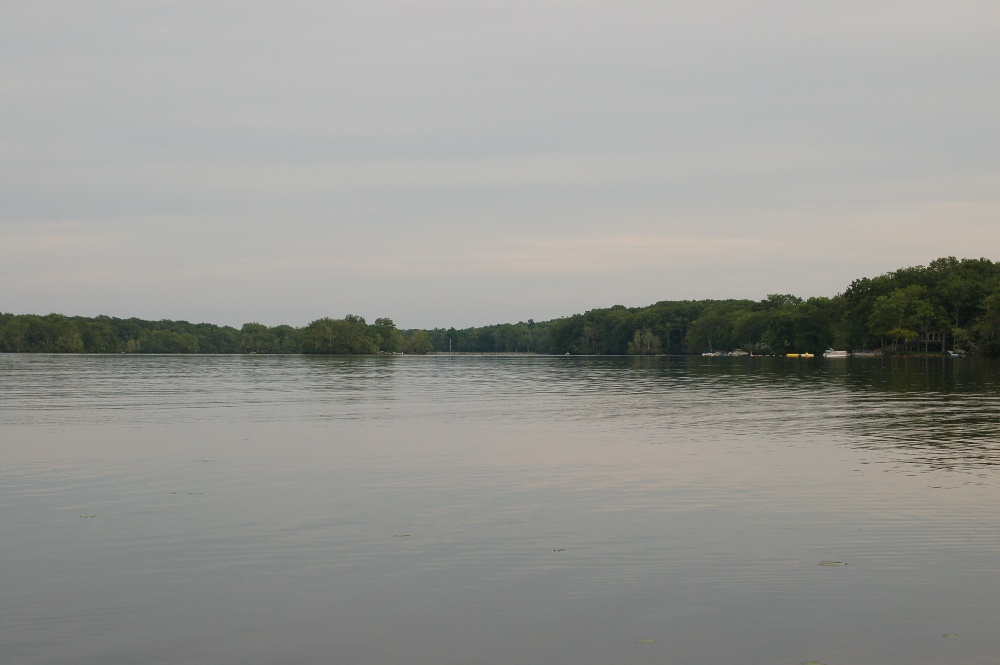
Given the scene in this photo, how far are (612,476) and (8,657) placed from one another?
15.2 metres

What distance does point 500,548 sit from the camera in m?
14.8

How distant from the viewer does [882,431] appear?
1336 inches

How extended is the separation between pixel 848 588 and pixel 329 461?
1651 cm

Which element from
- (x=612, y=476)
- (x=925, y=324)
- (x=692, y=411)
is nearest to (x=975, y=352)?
(x=925, y=324)

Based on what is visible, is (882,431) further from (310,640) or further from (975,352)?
(975,352)

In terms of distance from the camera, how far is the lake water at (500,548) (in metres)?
10.4

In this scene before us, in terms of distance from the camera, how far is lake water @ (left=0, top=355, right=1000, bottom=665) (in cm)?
1040

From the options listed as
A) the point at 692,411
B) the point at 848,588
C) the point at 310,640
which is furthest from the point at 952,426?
the point at 310,640

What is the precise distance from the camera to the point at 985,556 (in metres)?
14.1

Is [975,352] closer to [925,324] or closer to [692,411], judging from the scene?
[925,324]

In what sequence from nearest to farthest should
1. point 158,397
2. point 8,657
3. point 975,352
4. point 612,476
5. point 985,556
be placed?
point 8,657
point 985,556
point 612,476
point 158,397
point 975,352

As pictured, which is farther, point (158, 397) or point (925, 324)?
point (925, 324)

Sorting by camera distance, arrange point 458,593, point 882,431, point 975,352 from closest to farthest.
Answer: point 458,593 < point 882,431 < point 975,352

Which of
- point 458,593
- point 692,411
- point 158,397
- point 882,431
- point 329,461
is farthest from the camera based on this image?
point 158,397
